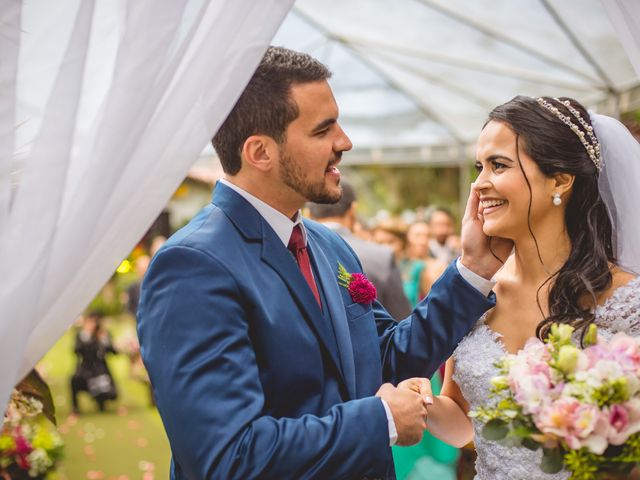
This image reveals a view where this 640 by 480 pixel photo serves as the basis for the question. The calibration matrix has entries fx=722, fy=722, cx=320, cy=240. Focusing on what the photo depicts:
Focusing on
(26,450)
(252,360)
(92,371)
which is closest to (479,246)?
(252,360)

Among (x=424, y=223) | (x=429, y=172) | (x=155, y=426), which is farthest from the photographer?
(x=429, y=172)

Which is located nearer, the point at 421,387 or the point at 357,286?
the point at 421,387

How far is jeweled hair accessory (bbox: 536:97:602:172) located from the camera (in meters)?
2.55

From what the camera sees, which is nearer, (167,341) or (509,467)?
(167,341)

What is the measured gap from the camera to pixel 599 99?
22.7ft

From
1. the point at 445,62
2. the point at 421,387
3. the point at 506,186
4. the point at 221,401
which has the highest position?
the point at 445,62

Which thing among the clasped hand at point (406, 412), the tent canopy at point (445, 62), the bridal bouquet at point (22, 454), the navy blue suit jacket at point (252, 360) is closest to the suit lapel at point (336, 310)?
the navy blue suit jacket at point (252, 360)

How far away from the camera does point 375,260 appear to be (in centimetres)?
439

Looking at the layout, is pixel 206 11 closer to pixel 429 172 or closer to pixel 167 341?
pixel 167 341

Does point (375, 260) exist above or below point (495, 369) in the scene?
below

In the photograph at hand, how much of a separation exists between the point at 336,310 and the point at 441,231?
5473mm

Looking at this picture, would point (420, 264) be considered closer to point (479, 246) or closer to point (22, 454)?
point (22, 454)

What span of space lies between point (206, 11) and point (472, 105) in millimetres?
7777

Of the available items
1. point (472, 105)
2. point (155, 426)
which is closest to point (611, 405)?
point (155, 426)
